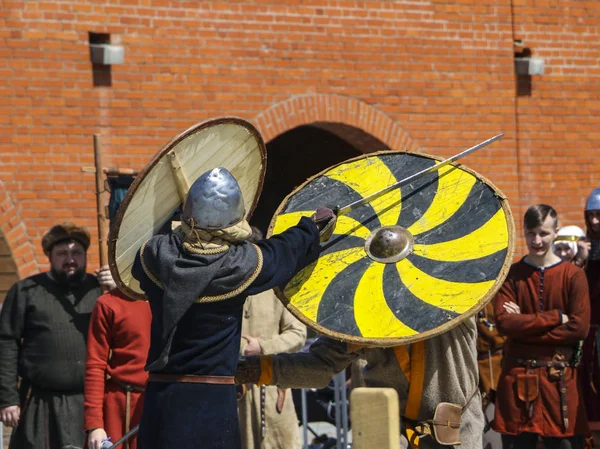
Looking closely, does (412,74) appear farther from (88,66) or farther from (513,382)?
(513,382)

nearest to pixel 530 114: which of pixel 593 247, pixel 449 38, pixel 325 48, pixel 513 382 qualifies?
pixel 449 38

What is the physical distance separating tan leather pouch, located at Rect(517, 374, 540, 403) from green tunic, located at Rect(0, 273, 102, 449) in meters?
2.46

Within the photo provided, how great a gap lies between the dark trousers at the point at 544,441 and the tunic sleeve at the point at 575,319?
20.8 inches

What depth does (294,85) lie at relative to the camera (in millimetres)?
10180

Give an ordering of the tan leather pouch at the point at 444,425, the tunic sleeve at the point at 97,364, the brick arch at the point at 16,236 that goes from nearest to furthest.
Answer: the tan leather pouch at the point at 444,425 < the tunic sleeve at the point at 97,364 < the brick arch at the point at 16,236

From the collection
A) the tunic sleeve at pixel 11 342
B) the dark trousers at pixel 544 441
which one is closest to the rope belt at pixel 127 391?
the tunic sleeve at pixel 11 342

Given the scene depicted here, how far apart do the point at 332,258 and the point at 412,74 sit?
574 cm

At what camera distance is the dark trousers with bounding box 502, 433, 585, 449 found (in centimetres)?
688

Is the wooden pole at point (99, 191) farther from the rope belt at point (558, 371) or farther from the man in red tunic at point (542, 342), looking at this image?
the rope belt at point (558, 371)

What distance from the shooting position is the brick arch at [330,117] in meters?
10.1

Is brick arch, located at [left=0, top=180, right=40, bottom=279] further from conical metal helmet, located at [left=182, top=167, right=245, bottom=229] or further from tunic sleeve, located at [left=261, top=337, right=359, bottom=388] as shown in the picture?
conical metal helmet, located at [left=182, top=167, right=245, bottom=229]

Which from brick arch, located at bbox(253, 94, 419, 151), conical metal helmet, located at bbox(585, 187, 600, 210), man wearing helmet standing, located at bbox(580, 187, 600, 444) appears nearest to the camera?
man wearing helmet standing, located at bbox(580, 187, 600, 444)

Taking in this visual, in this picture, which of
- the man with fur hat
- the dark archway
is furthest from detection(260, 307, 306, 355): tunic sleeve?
the dark archway

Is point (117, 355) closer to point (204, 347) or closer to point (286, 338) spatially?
point (286, 338)
